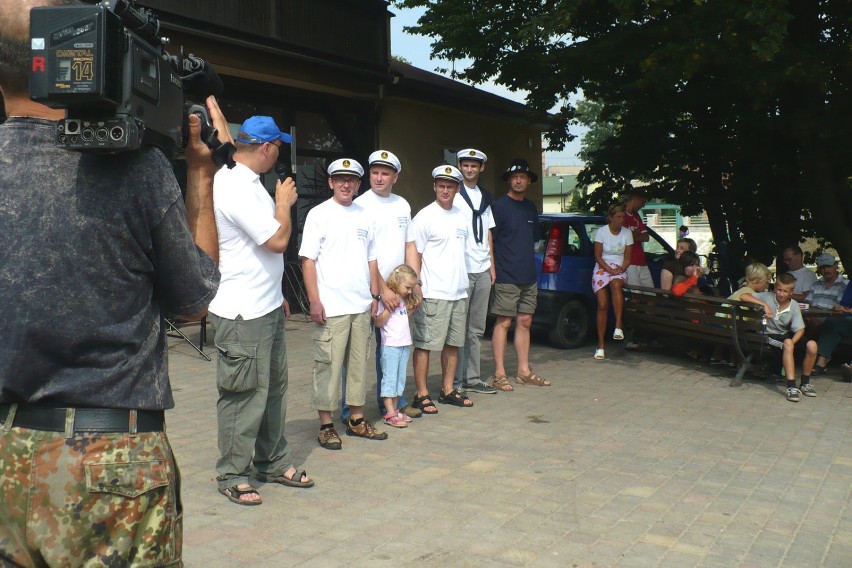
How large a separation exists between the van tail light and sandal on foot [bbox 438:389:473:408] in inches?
146

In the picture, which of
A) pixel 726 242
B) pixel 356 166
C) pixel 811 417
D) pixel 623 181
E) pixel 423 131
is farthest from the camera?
pixel 423 131

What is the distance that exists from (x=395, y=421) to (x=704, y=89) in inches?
268

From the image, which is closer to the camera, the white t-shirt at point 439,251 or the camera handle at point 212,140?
the camera handle at point 212,140

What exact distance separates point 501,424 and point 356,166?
89.0 inches

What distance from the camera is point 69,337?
1.99 metres

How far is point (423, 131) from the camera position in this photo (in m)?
16.3

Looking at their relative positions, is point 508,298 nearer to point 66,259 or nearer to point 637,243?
point 637,243

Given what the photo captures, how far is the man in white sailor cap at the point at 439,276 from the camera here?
724 cm

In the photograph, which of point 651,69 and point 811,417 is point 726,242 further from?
point 811,417

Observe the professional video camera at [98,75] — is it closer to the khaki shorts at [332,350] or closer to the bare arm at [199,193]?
the bare arm at [199,193]

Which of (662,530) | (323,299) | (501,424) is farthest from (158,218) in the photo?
(501,424)

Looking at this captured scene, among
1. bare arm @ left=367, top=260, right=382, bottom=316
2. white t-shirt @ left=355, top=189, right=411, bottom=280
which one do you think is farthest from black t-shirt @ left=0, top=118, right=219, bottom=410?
white t-shirt @ left=355, top=189, right=411, bottom=280

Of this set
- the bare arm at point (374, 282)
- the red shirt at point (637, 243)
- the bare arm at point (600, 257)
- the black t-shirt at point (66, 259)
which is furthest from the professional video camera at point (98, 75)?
the red shirt at point (637, 243)

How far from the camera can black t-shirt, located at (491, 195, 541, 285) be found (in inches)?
327
